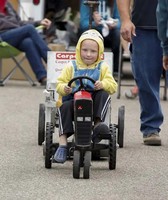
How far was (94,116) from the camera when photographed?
7180 millimetres

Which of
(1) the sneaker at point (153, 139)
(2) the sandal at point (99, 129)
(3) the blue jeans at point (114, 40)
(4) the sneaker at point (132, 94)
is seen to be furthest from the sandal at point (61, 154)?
(3) the blue jeans at point (114, 40)

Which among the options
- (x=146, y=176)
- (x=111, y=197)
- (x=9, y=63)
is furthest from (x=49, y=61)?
(x=9, y=63)

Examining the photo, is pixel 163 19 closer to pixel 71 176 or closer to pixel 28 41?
pixel 71 176

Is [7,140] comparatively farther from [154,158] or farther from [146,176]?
[146,176]

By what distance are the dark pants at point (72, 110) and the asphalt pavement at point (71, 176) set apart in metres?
0.34

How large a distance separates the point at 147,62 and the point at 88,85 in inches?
57.7

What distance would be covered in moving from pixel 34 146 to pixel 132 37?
136cm

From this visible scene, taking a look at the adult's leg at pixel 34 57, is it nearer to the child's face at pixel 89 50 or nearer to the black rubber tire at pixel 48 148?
the child's face at pixel 89 50

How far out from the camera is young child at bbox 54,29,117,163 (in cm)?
714

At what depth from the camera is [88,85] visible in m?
7.18

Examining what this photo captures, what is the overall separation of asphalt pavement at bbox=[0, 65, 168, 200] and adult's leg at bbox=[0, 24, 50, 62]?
3795 mm

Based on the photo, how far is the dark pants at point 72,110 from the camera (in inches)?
281

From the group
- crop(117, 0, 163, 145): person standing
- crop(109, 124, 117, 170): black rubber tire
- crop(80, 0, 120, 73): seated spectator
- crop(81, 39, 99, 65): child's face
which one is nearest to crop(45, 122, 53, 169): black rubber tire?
crop(109, 124, 117, 170): black rubber tire

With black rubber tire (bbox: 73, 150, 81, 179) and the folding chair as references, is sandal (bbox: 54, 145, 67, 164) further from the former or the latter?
the folding chair
